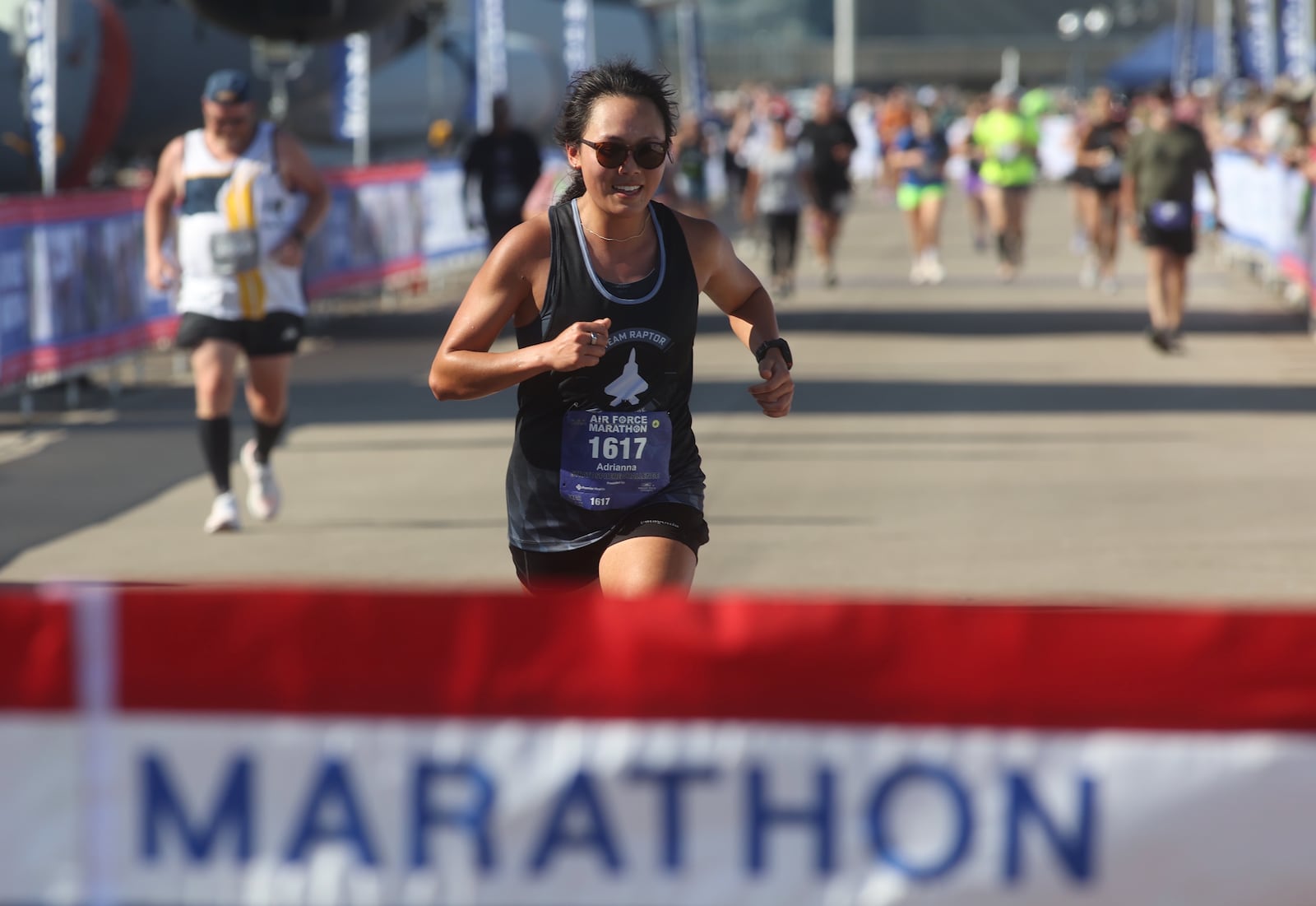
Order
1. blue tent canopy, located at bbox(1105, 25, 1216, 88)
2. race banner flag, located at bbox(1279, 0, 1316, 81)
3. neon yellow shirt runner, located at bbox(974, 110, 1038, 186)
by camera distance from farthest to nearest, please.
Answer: blue tent canopy, located at bbox(1105, 25, 1216, 88) < race banner flag, located at bbox(1279, 0, 1316, 81) < neon yellow shirt runner, located at bbox(974, 110, 1038, 186)

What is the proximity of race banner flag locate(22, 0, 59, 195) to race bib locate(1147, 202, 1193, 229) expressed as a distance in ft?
24.2

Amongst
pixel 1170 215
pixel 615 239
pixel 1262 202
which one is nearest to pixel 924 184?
pixel 1262 202

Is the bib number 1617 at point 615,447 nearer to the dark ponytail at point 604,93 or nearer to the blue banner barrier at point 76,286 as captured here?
the dark ponytail at point 604,93

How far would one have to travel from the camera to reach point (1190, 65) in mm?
50531

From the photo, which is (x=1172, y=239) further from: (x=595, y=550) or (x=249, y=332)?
(x=595, y=550)

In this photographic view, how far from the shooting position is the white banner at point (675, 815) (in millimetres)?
2332

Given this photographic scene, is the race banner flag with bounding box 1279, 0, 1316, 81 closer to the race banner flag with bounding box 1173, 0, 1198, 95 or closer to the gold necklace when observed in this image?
the race banner flag with bounding box 1173, 0, 1198, 95

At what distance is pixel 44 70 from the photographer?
13648 millimetres

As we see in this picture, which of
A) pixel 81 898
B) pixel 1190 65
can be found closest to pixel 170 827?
pixel 81 898

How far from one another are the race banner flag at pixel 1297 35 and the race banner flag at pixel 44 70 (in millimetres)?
18396

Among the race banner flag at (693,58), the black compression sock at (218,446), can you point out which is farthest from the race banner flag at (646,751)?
the race banner flag at (693,58)

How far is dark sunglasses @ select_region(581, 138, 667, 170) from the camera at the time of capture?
4172mm

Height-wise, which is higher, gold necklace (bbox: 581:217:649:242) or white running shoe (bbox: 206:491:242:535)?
gold necklace (bbox: 581:217:649:242)

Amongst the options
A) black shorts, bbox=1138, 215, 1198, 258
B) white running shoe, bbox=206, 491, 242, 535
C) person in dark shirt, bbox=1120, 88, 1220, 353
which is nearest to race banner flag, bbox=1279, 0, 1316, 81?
person in dark shirt, bbox=1120, 88, 1220, 353
